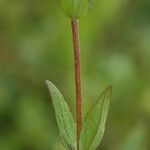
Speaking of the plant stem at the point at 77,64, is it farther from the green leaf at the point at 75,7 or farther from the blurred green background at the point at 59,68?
the blurred green background at the point at 59,68

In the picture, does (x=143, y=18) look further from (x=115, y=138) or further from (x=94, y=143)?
(x=94, y=143)

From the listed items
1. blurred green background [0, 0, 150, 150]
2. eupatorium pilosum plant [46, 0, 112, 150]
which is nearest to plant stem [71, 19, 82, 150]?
eupatorium pilosum plant [46, 0, 112, 150]

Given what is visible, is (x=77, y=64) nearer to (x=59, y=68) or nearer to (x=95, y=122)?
(x=95, y=122)

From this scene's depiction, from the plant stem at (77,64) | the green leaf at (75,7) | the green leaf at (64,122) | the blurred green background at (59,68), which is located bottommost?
the green leaf at (64,122)

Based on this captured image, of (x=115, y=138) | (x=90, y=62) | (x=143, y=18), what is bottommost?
(x=115, y=138)

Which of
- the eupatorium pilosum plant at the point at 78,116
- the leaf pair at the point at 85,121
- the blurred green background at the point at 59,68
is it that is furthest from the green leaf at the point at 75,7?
the blurred green background at the point at 59,68

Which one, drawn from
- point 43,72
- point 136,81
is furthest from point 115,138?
point 43,72

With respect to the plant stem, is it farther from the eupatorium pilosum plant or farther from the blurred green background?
the blurred green background
